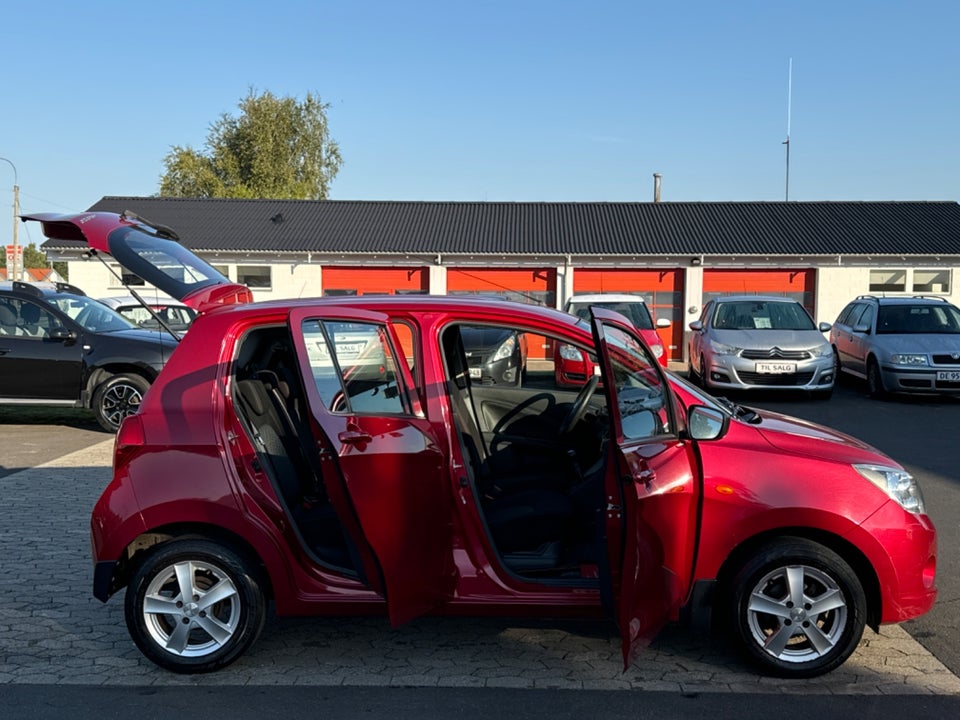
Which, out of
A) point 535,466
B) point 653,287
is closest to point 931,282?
point 653,287

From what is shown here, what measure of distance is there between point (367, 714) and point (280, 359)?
71.1 inches

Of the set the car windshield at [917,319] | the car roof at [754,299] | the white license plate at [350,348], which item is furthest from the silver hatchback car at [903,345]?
the white license plate at [350,348]

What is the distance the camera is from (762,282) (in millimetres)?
26922

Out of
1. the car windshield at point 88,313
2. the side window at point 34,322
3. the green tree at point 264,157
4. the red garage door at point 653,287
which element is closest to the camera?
the side window at point 34,322

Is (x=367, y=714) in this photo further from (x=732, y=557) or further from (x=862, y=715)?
(x=862, y=715)

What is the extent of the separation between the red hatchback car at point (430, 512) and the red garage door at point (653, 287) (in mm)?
22432

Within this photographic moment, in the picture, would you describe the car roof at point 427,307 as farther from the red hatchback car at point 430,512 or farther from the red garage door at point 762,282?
the red garage door at point 762,282

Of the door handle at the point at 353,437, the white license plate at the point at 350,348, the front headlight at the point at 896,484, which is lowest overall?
the front headlight at the point at 896,484

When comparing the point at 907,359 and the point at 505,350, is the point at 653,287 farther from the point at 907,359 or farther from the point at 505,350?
the point at 505,350

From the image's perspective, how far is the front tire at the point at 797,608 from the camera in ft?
13.7

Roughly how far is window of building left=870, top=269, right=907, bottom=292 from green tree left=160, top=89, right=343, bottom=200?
35473 mm

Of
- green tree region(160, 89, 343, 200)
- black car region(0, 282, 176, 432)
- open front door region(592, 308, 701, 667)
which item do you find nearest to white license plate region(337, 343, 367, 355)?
open front door region(592, 308, 701, 667)

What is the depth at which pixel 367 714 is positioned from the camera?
12.9 feet

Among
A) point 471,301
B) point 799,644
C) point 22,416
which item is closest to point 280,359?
point 471,301
